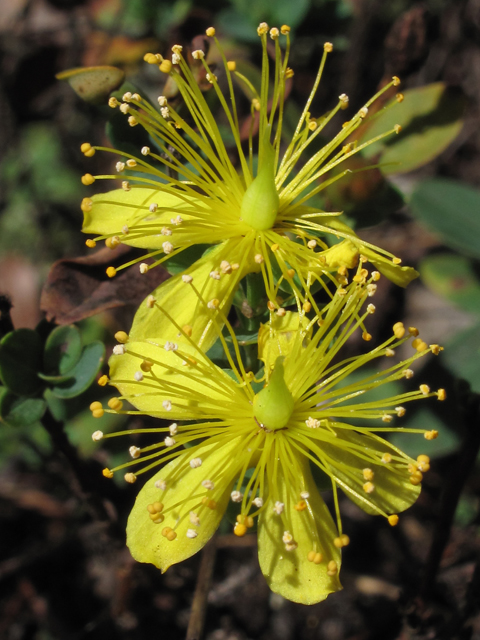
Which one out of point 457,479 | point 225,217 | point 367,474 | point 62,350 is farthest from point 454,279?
point 62,350

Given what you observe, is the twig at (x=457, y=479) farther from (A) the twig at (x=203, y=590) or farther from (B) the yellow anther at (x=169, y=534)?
(B) the yellow anther at (x=169, y=534)

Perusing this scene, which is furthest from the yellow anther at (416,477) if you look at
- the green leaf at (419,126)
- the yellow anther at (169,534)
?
the green leaf at (419,126)

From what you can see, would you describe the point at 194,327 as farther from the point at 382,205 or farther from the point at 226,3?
the point at 226,3

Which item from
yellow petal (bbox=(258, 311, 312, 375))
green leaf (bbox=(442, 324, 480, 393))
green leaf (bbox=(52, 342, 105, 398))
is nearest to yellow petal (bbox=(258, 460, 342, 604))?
yellow petal (bbox=(258, 311, 312, 375))

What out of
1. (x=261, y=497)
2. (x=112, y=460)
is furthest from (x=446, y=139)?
(x=112, y=460)

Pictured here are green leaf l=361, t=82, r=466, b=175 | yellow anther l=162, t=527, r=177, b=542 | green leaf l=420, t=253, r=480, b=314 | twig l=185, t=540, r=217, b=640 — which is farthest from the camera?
green leaf l=420, t=253, r=480, b=314

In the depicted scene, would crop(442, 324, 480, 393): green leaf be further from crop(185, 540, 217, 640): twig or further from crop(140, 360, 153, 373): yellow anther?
crop(140, 360, 153, 373): yellow anther
